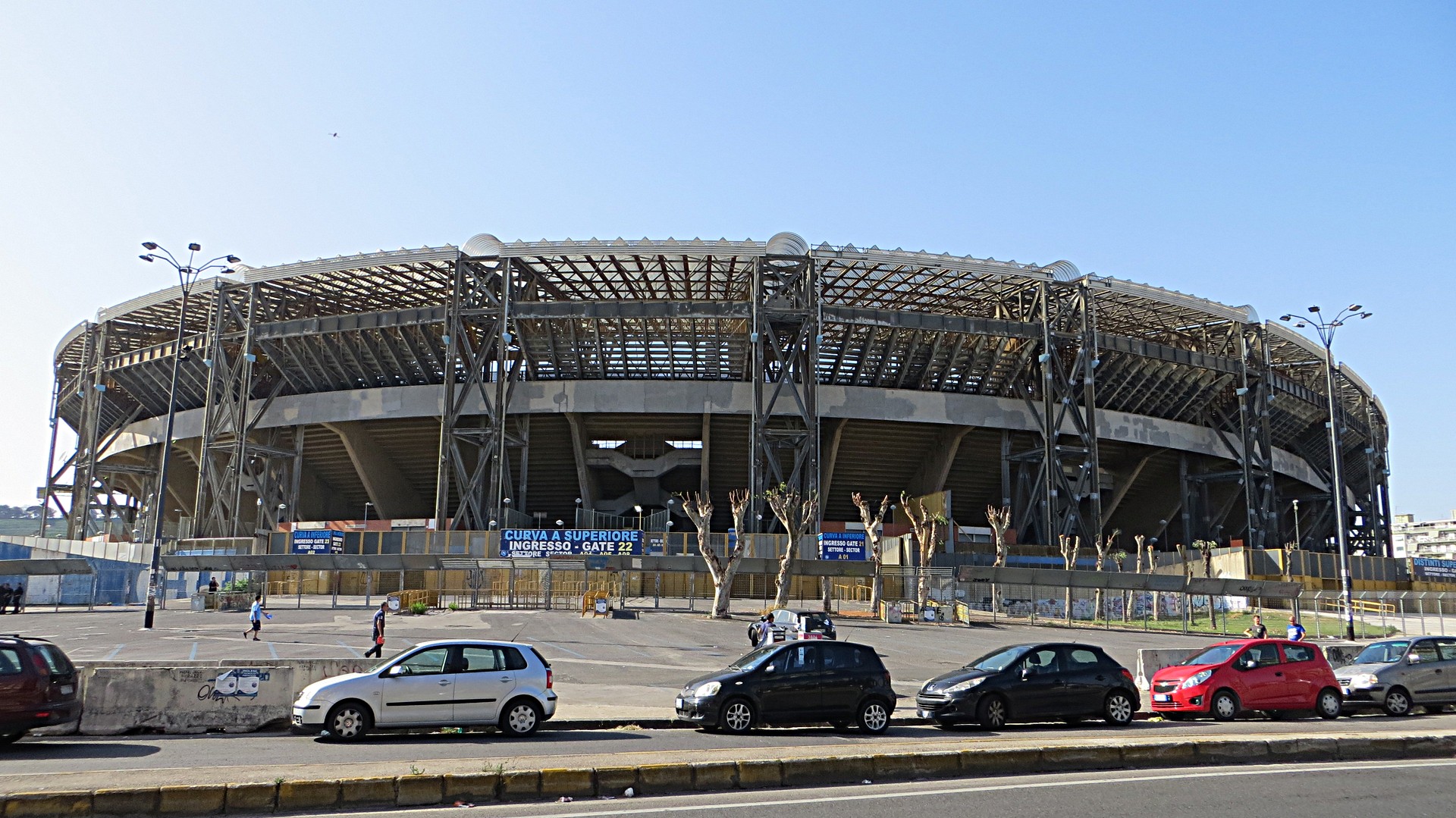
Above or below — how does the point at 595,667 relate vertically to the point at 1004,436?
below

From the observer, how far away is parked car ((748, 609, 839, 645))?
2817 centimetres

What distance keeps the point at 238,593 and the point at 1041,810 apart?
42.2m

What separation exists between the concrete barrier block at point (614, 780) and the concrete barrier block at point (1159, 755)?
5.31 m

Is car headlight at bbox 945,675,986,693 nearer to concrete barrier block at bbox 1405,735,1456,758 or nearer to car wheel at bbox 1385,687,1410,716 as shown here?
concrete barrier block at bbox 1405,735,1456,758

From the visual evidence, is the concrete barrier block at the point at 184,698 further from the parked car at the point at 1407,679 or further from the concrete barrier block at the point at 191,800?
the parked car at the point at 1407,679

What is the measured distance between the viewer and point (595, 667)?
2225cm

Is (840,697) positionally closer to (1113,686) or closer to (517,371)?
(1113,686)

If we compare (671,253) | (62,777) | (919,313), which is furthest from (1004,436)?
(62,777)

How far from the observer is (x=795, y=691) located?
45.4ft

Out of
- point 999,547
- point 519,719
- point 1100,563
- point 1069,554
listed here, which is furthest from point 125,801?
point 1100,563

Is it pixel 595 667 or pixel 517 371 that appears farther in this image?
pixel 517 371

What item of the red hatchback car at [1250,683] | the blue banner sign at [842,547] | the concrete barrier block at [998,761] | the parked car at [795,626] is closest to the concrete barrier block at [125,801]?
the concrete barrier block at [998,761]

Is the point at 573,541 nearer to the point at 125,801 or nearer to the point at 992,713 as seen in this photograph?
the point at 992,713

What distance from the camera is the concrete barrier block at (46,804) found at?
25.7ft
